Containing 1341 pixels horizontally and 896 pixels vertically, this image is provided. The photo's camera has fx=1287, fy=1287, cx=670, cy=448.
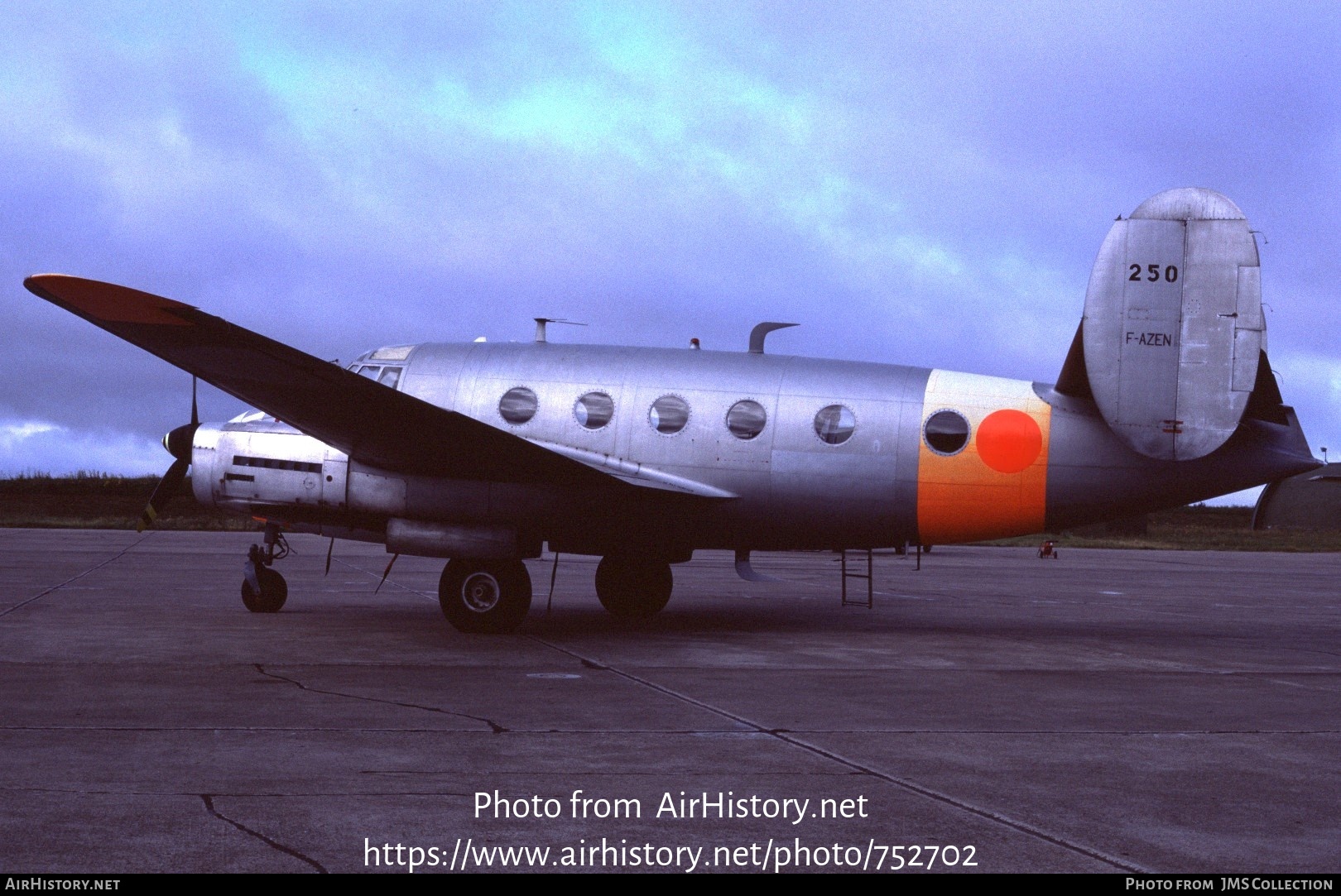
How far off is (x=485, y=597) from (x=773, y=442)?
4261mm

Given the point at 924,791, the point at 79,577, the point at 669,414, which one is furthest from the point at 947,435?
the point at 79,577

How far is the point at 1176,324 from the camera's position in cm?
1598

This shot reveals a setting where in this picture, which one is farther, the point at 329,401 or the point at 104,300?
the point at 329,401

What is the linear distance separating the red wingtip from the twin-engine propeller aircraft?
123 centimetres

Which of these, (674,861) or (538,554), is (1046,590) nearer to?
(538,554)

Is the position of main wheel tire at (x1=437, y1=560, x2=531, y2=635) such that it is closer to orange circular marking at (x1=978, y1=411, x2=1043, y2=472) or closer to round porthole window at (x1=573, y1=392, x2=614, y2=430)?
round porthole window at (x1=573, y1=392, x2=614, y2=430)

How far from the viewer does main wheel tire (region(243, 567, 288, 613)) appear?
18547mm

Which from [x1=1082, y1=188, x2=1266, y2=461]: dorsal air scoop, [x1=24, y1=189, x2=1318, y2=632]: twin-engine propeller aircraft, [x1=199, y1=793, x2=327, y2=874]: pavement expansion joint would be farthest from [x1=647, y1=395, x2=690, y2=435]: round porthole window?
[x1=199, y1=793, x2=327, y2=874]: pavement expansion joint

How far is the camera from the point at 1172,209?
16.1 m

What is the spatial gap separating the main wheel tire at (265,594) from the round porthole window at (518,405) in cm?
416

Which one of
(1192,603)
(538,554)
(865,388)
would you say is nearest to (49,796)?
(538,554)

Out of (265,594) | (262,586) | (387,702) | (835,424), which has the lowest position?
(387,702)

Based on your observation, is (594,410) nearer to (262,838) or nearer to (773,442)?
(773,442)
